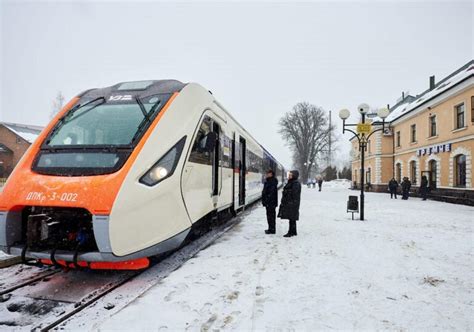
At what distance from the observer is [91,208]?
361cm

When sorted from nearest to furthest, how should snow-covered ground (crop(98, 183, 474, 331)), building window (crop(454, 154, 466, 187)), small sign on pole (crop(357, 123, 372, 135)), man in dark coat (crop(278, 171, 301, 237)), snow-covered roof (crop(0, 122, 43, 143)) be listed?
1. snow-covered ground (crop(98, 183, 474, 331))
2. man in dark coat (crop(278, 171, 301, 237))
3. small sign on pole (crop(357, 123, 372, 135))
4. building window (crop(454, 154, 466, 187))
5. snow-covered roof (crop(0, 122, 43, 143))

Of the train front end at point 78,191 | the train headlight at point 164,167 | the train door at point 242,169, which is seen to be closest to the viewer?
the train front end at point 78,191

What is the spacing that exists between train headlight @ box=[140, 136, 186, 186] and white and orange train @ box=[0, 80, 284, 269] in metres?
0.01

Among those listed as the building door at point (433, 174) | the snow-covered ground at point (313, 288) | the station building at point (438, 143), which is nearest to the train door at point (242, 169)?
the snow-covered ground at point (313, 288)

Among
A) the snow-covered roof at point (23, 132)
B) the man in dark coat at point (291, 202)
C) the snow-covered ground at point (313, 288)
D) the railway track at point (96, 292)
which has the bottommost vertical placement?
the railway track at point (96, 292)

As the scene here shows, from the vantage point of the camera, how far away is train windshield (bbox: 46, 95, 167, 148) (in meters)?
A: 4.57

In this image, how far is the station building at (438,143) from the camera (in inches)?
707

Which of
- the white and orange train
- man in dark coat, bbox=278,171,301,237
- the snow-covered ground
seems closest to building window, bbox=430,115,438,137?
the snow-covered ground

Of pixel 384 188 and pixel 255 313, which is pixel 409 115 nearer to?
pixel 384 188

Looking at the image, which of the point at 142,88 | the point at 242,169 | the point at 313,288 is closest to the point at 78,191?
the point at 142,88

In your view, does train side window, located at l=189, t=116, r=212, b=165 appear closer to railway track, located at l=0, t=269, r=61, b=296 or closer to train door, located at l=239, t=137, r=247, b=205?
railway track, located at l=0, t=269, r=61, b=296

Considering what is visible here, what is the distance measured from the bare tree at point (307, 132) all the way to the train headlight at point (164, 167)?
50.4m

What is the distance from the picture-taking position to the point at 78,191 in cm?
376

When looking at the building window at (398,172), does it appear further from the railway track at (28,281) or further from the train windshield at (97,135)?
the railway track at (28,281)
